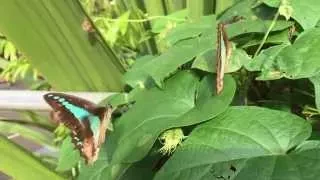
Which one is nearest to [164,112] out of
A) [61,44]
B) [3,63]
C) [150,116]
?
[150,116]

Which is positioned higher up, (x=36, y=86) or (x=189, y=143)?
(x=189, y=143)

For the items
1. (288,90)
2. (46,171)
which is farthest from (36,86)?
(288,90)

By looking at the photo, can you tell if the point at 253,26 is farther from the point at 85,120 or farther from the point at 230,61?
the point at 85,120

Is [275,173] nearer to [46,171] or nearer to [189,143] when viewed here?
[189,143]

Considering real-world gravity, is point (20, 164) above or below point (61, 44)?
below

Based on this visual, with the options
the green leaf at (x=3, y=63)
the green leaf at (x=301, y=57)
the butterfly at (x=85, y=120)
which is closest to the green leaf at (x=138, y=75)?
the butterfly at (x=85, y=120)

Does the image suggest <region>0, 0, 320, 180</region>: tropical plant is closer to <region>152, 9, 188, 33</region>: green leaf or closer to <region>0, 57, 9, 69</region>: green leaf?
<region>152, 9, 188, 33</region>: green leaf

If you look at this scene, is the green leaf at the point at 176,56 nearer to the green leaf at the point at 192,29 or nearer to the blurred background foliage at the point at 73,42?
the green leaf at the point at 192,29
